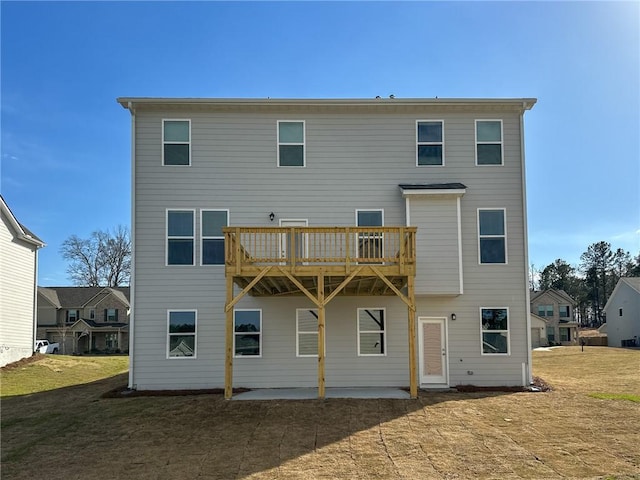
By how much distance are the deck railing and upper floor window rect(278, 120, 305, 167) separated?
2.10 metres

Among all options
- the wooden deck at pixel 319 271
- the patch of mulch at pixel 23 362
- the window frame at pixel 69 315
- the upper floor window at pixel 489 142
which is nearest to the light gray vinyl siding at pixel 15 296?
the patch of mulch at pixel 23 362

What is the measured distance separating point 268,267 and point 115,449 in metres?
4.62

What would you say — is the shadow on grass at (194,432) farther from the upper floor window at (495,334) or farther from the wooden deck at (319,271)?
the upper floor window at (495,334)

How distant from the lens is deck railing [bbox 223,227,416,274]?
39.6 feet

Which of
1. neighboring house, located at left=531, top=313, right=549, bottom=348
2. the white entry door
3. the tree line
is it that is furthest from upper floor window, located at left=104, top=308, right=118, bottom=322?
the tree line

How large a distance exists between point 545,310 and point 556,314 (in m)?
0.93

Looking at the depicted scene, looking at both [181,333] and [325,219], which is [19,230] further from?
[325,219]

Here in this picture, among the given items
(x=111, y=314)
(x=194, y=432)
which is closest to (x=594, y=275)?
(x=111, y=314)

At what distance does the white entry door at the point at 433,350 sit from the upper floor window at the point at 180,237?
255 inches

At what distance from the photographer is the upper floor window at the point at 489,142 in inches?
586

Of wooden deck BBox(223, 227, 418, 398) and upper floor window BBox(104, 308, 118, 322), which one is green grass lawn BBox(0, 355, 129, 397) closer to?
wooden deck BBox(223, 227, 418, 398)

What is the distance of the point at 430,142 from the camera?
14930 mm

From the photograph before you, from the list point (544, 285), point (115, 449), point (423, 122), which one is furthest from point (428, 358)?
point (544, 285)

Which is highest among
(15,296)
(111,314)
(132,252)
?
Result: (132,252)
